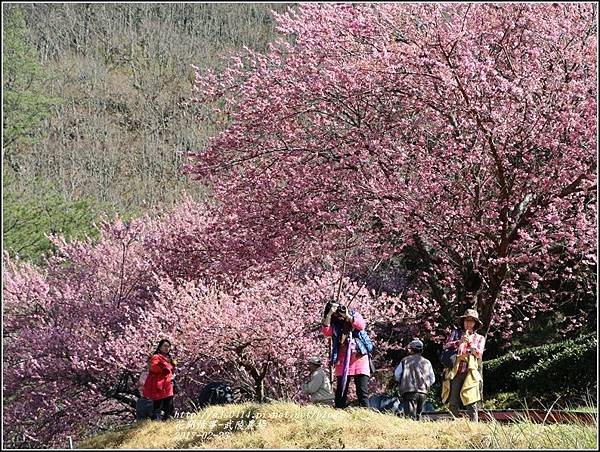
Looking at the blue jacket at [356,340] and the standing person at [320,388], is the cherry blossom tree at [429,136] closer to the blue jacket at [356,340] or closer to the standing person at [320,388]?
the blue jacket at [356,340]

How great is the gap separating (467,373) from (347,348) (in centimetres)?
122

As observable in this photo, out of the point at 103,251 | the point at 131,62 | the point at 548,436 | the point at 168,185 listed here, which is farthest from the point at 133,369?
the point at 131,62

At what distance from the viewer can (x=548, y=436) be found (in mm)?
5199

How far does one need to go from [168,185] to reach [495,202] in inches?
2700

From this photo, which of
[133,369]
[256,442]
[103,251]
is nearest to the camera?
[256,442]

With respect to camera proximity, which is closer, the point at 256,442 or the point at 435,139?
the point at 256,442

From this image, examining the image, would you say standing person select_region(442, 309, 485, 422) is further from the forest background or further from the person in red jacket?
the forest background

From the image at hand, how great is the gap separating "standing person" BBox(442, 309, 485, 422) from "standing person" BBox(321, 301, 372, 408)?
88 centimetres

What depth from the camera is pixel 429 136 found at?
29.3ft

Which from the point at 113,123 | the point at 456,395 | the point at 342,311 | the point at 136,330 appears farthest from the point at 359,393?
the point at 113,123

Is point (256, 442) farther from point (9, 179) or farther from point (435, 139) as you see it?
point (9, 179)

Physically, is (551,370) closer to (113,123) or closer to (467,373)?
(467,373)

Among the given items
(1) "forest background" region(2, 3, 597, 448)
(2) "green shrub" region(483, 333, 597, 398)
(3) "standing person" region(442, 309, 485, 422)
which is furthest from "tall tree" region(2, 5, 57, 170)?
(3) "standing person" region(442, 309, 485, 422)

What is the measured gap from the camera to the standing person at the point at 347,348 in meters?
7.59
